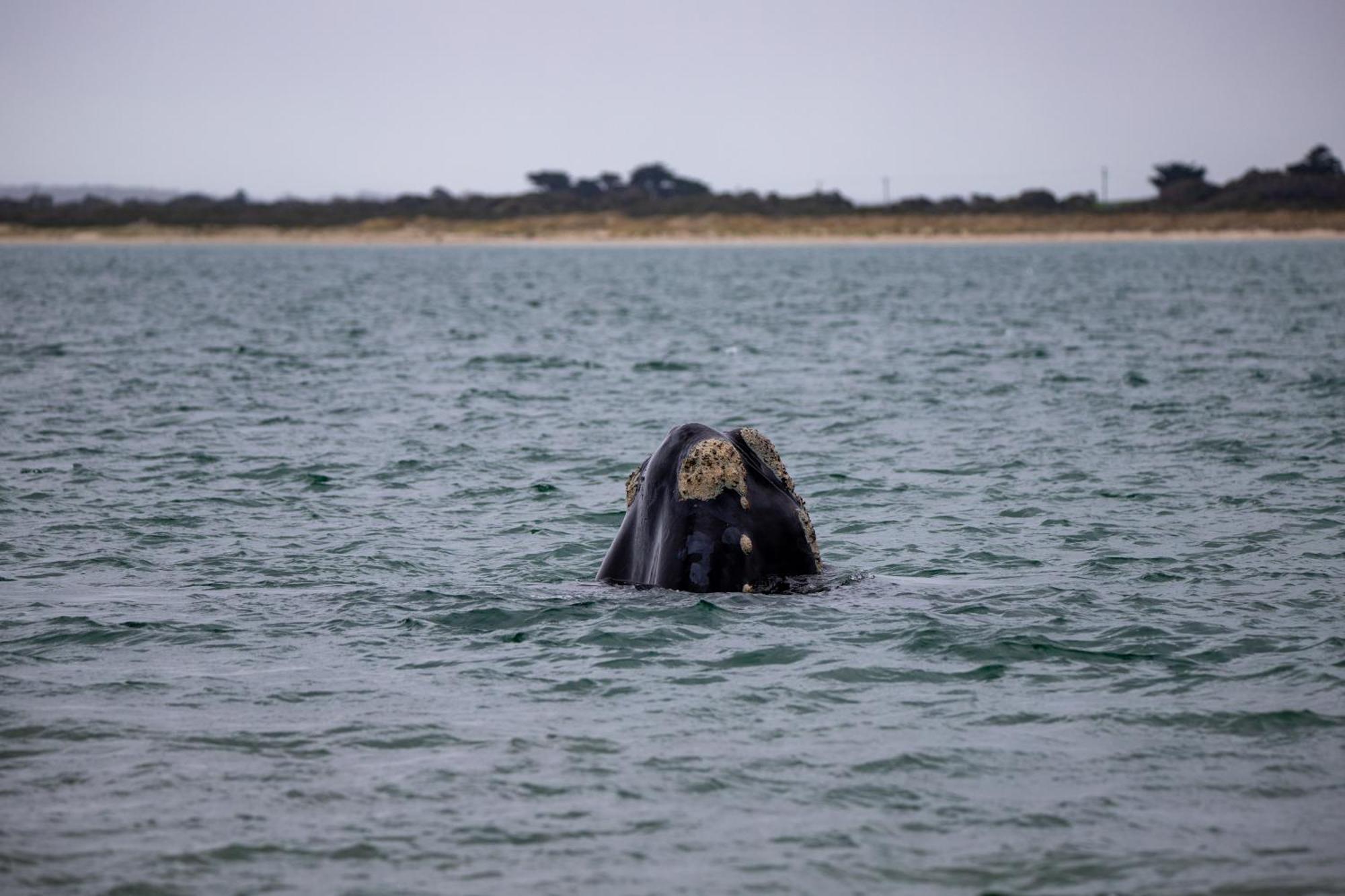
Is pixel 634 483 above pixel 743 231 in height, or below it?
below

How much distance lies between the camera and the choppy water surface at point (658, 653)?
652 centimetres

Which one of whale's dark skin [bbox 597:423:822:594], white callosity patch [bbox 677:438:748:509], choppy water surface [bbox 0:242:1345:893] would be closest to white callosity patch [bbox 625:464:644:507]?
whale's dark skin [bbox 597:423:822:594]

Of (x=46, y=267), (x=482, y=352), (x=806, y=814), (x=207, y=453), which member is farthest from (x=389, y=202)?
(x=806, y=814)

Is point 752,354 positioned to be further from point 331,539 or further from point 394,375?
point 331,539

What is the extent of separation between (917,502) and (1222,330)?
82.9 feet

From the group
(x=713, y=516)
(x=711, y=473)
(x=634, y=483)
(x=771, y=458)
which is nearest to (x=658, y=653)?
(x=713, y=516)

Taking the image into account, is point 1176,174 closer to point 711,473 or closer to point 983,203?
point 983,203

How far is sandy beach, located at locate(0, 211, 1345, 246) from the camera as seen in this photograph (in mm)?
165125

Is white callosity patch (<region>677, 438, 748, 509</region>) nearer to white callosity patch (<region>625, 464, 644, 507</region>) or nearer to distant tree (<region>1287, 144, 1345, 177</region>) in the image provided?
white callosity patch (<region>625, 464, 644, 507</region>)

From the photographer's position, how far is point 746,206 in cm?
19238

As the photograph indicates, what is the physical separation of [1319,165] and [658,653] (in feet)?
618

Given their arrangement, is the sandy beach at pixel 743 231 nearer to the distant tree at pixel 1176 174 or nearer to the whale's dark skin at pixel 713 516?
the distant tree at pixel 1176 174

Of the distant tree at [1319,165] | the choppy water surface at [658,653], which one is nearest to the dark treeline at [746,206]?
the distant tree at [1319,165]

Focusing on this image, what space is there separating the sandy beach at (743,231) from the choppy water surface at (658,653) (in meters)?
150
